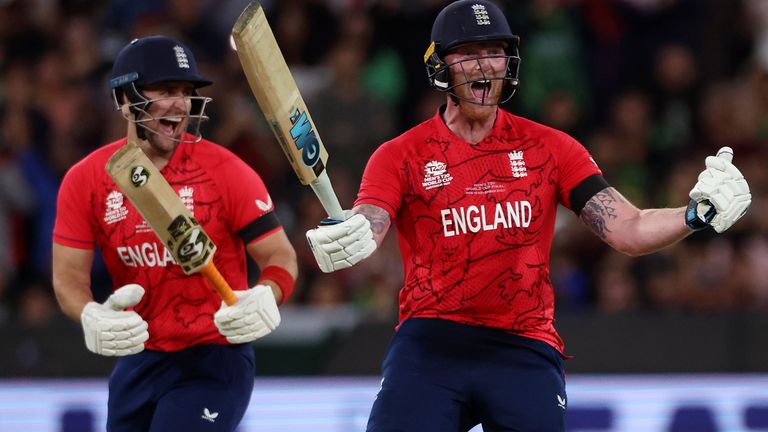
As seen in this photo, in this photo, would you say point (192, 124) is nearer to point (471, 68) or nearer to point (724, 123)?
point (471, 68)

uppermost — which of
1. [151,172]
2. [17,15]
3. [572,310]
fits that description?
[17,15]

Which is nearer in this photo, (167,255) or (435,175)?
(435,175)

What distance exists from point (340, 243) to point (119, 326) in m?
1.19

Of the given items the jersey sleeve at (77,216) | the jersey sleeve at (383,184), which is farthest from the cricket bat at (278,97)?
the jersey sleeve at (77,216)

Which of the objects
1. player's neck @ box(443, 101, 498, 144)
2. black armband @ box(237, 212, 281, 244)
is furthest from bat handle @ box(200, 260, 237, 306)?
player's neck @ box(443, 101, 498, 144)

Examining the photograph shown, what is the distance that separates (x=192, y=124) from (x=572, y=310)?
13.5 feet

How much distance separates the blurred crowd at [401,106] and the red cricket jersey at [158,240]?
12.5 feet

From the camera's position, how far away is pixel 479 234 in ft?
18.6

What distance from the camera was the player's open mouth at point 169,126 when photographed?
245 inches

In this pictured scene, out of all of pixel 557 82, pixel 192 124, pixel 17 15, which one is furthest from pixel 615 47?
pixel 192 124

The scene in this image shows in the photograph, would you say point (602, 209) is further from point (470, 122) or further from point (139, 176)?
point (139, 176)

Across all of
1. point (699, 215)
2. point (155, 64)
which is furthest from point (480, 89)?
point (155, 64)

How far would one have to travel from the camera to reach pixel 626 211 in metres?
5.68

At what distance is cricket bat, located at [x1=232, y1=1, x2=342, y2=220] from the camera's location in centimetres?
507
